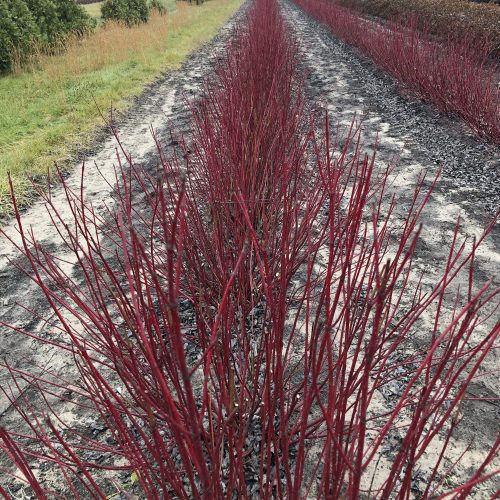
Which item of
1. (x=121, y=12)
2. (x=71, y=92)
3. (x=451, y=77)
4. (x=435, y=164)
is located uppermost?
(x=121, y=12)

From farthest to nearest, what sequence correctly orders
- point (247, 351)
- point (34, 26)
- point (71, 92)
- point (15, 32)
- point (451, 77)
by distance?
point (34, 26)
point (15, 32)
point (71, 92)
point (451, 77)
point (247, 351)

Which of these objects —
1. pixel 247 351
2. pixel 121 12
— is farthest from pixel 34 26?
pixel 247 351

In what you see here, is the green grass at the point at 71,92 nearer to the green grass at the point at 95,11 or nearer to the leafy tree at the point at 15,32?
the leafy tree at the point at 15,32

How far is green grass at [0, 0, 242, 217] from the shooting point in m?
4.80

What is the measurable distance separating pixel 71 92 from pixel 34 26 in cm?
325

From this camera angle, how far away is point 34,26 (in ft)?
30.3

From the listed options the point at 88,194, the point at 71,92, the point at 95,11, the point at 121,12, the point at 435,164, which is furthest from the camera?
the point at 95,11

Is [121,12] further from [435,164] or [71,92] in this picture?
[435,164]

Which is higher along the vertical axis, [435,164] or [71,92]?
[71,92]

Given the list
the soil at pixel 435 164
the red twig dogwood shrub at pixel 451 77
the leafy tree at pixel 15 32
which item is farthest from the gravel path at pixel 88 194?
the red twig dogwood shrub at pixel 451 77

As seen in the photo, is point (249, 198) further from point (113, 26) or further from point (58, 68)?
point (113, 26)

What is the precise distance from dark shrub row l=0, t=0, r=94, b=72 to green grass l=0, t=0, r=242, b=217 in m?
0.40

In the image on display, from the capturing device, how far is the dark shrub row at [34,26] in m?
8.51

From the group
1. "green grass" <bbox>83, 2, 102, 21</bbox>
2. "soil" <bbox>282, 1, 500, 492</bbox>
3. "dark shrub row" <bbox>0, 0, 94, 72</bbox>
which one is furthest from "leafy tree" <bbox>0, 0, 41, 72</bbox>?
"green grass" <bbox>83, 2, 102, 21</bbox>
